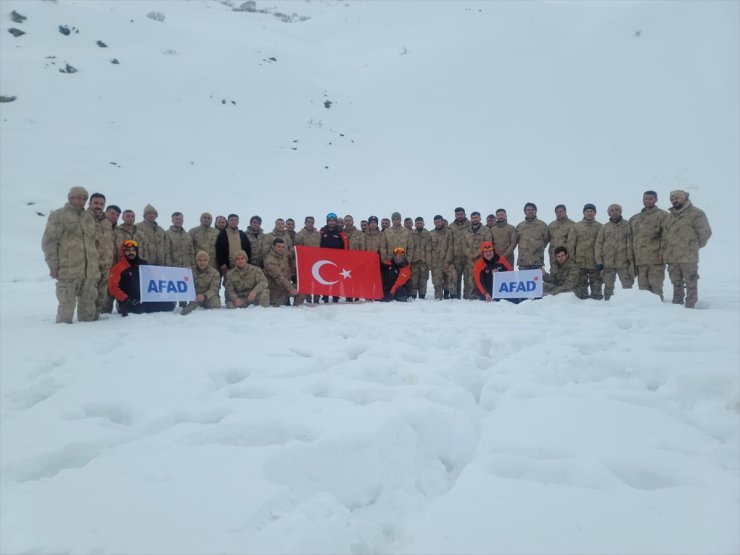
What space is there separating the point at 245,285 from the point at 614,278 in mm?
6080

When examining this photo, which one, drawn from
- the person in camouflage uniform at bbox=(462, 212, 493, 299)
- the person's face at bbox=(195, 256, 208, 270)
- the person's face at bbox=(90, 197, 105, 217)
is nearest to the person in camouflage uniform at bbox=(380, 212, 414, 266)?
the person in camouflage uniform at bbox=(462, 212, 493, 299)

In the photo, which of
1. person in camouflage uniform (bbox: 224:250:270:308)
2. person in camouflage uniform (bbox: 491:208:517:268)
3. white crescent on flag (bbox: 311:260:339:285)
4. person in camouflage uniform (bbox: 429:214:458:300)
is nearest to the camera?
person in camouflage uniform (bbox: 224:250:270:308)

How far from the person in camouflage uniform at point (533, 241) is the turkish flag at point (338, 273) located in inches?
106

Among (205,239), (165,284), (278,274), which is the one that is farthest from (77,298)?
(278,274)

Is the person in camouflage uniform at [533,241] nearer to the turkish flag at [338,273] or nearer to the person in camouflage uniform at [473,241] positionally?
the person in camouflage uniform at [473,241]

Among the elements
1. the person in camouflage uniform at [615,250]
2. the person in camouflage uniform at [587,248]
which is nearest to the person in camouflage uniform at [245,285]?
the person in camouflage uniform at [587,248]

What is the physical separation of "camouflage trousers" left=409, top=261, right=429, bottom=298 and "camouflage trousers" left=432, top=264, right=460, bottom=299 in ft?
0.70

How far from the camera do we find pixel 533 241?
27.2 ft

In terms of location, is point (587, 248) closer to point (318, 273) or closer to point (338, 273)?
point (338, 273)

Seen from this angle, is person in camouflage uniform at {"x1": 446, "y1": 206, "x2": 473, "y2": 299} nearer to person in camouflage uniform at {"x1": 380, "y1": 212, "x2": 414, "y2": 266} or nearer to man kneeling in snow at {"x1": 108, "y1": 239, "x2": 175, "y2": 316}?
person in camouflage uniform at {"x1": 380, "y1": 212, "x2": 414, "y2": 266}

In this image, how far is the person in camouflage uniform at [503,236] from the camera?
864 centimetres

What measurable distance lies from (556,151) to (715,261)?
32.2ft

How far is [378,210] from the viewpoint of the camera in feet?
54.4

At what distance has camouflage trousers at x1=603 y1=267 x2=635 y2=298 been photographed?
7.48m
